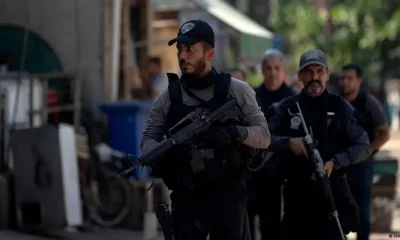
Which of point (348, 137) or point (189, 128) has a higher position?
point (189, 128)

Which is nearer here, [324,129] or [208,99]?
[208,99]

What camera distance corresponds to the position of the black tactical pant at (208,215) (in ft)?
17.5

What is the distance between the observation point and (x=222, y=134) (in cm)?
519

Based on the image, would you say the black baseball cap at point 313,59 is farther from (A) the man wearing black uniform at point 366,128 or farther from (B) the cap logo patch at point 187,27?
(B) the cap logo patch at point 187,27

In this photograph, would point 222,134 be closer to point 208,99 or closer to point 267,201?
point 208,99

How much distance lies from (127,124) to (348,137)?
17.5 ft

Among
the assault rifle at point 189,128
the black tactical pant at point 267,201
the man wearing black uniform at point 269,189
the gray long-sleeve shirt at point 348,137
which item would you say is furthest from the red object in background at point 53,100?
the assault rifle at point 189,128

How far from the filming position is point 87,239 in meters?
10.4

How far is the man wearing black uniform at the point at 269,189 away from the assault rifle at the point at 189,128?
2413mm

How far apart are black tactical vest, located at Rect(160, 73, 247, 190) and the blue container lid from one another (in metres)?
6.22

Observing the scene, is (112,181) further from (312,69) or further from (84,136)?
(312,69)

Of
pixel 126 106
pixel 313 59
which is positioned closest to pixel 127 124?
pixel 126 106

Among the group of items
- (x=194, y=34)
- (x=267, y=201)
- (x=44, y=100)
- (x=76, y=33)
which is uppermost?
(x=76, y=33)

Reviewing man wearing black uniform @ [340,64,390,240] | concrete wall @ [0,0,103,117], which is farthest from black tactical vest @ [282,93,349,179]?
concrete wall @ [0,0,103,117]
